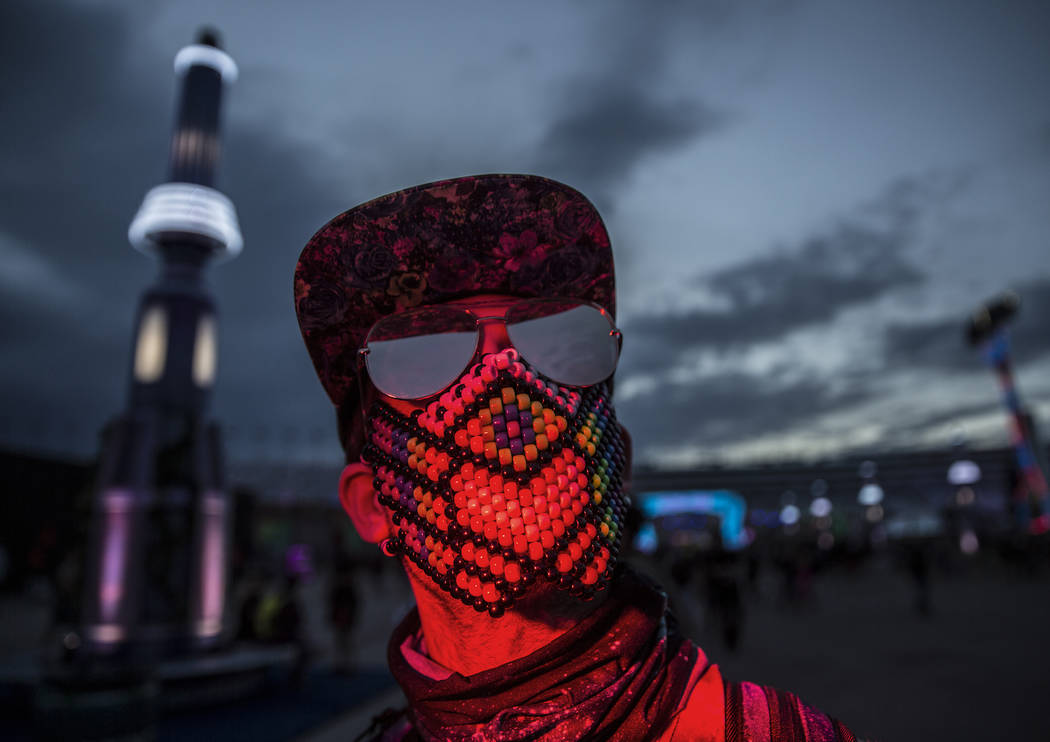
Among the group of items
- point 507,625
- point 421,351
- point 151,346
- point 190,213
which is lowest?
point 507,625

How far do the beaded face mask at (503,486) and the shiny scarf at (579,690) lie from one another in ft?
0.48

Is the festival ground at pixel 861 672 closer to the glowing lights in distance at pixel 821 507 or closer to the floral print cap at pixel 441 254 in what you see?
the floral print cap at pixel 441 254

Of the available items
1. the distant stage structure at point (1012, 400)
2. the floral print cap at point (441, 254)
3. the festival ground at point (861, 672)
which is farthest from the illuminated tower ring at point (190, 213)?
the distant stage structure at point (1012, 400)

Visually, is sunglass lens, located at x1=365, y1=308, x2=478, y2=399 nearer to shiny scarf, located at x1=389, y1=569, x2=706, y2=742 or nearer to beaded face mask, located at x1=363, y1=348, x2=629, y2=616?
beaded face mask, located at x1=363, y1=348, x2=629, y2=616

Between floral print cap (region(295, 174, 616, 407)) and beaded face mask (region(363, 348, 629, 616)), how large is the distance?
0.98 feet

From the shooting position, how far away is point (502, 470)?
1.23m

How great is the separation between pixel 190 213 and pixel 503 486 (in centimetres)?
1350

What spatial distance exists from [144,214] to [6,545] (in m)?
19.8

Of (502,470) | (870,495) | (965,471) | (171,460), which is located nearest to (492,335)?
(502,470)

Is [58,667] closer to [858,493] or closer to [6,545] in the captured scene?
[6,545]

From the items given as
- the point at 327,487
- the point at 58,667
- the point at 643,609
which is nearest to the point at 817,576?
the point at 58,667

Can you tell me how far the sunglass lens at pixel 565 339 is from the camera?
4.70 ft

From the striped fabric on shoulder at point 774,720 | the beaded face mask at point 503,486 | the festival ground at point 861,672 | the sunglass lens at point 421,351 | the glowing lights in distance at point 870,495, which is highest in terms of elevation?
the glowing lights in distance at point 870,495

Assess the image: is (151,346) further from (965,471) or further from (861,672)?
(965,471)
